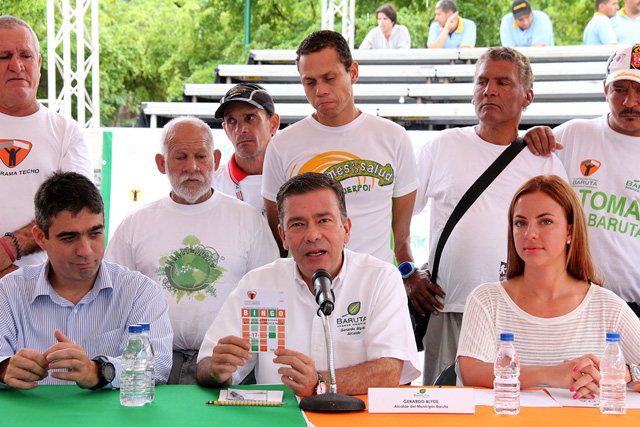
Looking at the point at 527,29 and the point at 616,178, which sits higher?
the point at 527,29

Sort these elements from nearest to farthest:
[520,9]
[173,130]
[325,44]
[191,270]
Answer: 1. [191,270]
2. [325,44]
3. [173,130]
4. [520,9]

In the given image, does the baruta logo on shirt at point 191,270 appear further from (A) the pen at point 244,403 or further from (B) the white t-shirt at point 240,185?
(A) the pen at point 244,403

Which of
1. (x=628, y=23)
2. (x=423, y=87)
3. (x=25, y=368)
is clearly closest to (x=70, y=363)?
(x=25, y=368)

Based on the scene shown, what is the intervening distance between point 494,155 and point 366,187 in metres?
0.62

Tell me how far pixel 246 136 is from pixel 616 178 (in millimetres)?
1717

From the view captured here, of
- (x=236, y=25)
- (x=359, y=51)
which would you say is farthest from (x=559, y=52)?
(x=236, y=25)

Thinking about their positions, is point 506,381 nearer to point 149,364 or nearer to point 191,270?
point 149,364

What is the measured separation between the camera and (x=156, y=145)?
615 centimetres

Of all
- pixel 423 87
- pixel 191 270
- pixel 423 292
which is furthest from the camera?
pixel 423 87

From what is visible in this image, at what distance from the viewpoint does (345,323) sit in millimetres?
2469

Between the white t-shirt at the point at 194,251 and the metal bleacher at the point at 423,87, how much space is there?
14.7 feet

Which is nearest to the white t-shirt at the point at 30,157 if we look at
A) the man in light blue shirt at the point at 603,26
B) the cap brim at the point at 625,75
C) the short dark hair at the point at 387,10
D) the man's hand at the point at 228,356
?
the man's hand at the point at 228,356

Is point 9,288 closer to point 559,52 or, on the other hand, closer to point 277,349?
point 277,349

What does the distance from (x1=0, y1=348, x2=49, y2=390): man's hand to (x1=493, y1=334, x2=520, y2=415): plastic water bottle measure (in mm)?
1312
